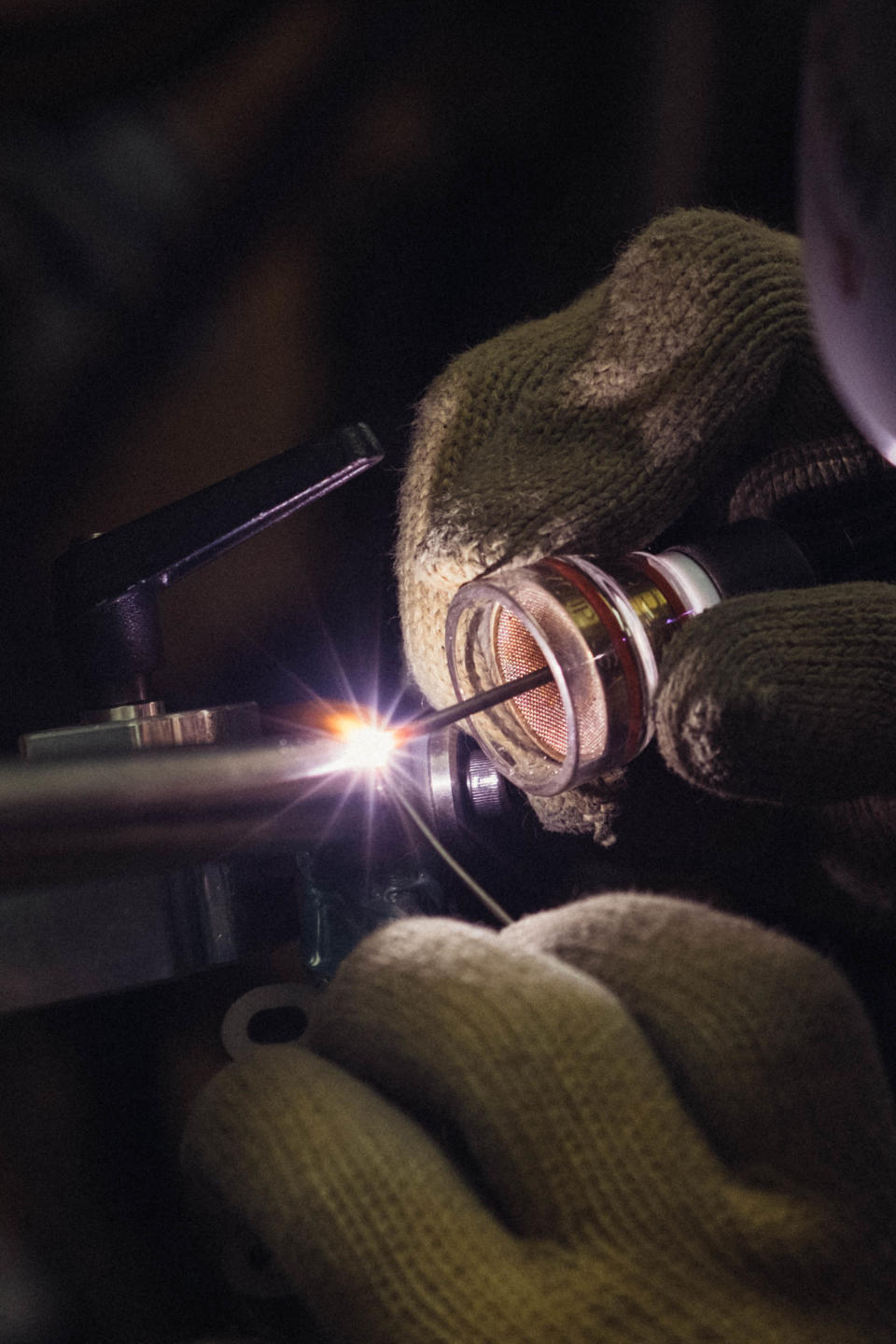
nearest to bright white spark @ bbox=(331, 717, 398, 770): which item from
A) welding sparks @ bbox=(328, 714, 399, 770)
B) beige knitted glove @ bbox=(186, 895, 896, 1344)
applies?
welding sparks @ bbox=(328, 714, 399, 770)

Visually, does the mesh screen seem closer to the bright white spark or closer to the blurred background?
the bright white spark

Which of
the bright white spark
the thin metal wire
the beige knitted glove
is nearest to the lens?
the beige knitted glove

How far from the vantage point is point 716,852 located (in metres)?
0.59

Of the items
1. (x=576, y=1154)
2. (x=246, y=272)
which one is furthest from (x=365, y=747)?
(x=246, y=272)

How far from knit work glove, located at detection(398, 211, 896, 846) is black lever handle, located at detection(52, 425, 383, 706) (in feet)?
0.24

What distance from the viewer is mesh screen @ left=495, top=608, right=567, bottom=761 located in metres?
0.50

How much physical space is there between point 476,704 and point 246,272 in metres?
0.38

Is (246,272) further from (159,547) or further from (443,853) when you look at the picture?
(443,853)

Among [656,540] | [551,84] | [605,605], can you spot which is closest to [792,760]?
[605,605]

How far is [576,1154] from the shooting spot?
29cm

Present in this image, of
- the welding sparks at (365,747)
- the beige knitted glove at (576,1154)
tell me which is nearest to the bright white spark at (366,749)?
the welding sparks at (365,747)

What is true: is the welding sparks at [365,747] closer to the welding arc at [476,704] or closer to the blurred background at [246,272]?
the welding arc at [476,704]

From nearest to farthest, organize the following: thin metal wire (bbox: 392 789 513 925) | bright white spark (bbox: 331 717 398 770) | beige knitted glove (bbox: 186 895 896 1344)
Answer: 1. beige knitted glove (bbox: 186 895 896 1344)
2. bright white spark (bbox: 331 717 398 770)
3. thin metal wire (bbox: 392 789 513 925)

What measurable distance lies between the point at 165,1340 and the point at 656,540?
1.73ft
